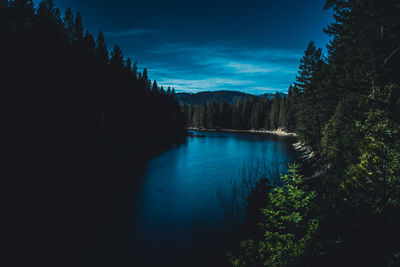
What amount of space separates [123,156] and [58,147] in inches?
434

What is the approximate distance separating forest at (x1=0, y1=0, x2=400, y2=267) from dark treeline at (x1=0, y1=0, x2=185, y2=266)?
0.33ft

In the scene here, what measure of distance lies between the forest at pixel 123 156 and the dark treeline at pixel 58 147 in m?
0.10

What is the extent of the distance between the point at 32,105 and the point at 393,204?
29.2 metres

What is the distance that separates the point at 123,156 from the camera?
3491 cm

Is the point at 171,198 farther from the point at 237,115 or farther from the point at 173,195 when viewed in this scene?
the point at 237,115

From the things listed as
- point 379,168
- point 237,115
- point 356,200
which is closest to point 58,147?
point 356,200

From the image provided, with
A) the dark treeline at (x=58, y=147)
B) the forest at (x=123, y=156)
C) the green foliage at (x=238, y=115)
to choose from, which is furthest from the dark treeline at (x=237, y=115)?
the forest at (x=123, y=156)

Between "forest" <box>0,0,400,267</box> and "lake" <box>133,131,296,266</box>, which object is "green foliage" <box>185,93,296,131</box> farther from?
"lake" <box>133,131,296,266</box>

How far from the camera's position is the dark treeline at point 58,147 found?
11.1 metres

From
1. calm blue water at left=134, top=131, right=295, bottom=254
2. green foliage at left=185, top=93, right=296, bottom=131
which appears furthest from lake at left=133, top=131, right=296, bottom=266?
green foliage at left=185, top=93, right=296, bottom=131

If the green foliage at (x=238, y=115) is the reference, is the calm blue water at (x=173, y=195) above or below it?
below

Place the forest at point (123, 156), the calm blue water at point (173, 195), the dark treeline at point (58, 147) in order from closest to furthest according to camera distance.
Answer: the forest at point (123, 156), the dark treeline at point (58, 147), the calm blue water at point (173, 195)

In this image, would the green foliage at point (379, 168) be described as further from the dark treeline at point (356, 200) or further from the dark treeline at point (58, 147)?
the dark treeline at point (58, 147)

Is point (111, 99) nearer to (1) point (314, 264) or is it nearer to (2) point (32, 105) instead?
(2) point (32, 105)
